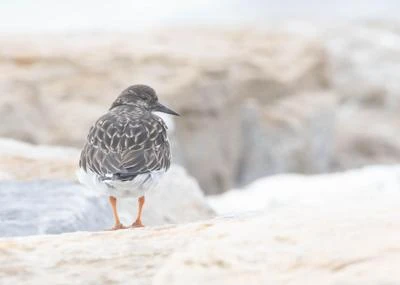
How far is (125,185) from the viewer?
7910 millimetres

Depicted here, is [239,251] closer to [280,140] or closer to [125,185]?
[125,185]

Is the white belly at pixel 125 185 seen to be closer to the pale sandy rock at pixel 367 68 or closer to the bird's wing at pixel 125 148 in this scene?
the bird's wing at pixel 125 148

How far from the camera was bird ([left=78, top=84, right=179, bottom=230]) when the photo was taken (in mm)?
7957

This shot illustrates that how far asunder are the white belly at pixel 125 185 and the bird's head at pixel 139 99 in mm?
1568

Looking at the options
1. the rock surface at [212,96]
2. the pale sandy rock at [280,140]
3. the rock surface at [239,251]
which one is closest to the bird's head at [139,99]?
the rock surface at [239,251]

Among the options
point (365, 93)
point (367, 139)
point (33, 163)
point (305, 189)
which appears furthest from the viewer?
point (365, 93)

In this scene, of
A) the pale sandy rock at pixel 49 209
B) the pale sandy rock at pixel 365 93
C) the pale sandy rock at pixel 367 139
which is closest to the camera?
the pale sandy rock at pixel 49 209

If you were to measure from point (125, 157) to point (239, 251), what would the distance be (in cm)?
263

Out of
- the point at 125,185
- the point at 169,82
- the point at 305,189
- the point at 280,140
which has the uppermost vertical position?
the point at 169,82

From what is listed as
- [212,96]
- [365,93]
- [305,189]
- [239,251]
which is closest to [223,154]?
[212,96]

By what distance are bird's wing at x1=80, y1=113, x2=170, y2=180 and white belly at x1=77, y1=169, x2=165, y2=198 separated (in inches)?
1.4

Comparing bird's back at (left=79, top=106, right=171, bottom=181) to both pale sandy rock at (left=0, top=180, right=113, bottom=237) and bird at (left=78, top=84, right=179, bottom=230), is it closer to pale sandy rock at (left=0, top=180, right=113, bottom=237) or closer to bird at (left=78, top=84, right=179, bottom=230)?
bird at (left=78, top=84, right=179, bottom=230)

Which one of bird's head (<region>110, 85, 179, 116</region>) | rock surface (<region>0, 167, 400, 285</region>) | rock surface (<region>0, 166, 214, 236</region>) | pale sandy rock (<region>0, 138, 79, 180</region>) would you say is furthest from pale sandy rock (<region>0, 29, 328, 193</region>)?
rock surface (<region>0, 167, 400, 285</region>)

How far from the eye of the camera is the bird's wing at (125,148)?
802cm
